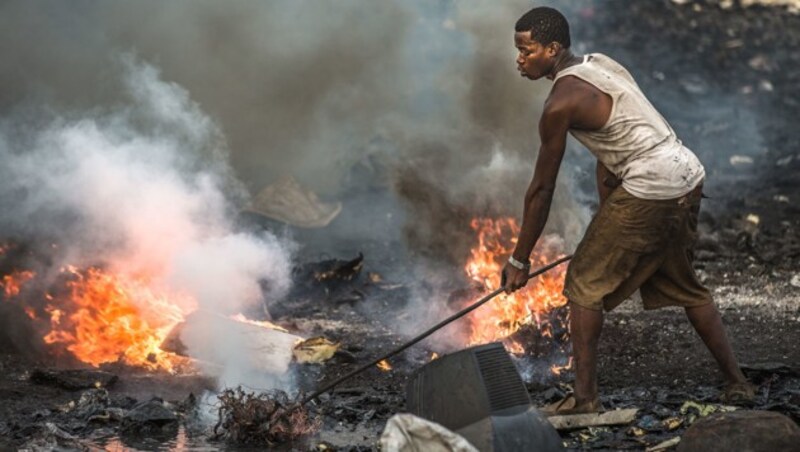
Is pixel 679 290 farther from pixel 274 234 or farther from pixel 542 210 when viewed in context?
pixel 274 234

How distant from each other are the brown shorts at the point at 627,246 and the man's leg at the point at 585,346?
54 millimetres

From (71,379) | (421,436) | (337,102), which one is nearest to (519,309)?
(71,379)

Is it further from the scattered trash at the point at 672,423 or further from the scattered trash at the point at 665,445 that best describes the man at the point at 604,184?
the scattered trash at the point at 665,445

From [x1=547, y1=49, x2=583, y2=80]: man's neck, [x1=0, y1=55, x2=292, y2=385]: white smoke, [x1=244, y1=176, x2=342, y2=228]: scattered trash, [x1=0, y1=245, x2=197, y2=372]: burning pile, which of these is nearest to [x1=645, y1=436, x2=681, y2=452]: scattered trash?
[x1=547, y1=49, x2=583, y2=80]: man's neck

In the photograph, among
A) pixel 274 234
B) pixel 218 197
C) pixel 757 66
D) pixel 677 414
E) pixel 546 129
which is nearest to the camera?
pixel 546 129

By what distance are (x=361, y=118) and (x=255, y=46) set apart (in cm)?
153

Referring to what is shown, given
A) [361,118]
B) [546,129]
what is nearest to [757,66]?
[361,118]

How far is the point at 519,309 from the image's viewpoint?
24.0 ft

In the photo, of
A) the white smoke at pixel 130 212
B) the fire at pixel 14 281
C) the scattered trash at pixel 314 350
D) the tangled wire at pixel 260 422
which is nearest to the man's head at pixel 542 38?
the tangled wire at pixel 260 422

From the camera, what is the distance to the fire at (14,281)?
705 centimetres

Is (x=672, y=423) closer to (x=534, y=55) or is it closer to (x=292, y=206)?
(x=534, y=55)

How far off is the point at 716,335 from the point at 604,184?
110 centimetres

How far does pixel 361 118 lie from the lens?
11.6 m

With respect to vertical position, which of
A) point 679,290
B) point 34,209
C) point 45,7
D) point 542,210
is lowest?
point 679,290
